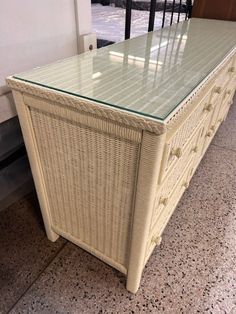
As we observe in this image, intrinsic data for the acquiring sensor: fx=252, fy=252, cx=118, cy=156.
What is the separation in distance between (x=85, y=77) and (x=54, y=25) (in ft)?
1.54

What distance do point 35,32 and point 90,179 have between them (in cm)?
63

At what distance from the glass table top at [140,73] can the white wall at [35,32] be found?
0.75 ft

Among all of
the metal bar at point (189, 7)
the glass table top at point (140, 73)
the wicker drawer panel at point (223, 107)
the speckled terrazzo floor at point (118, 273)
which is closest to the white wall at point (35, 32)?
the glass table top at point (140, 73)

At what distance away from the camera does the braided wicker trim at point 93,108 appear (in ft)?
1.79

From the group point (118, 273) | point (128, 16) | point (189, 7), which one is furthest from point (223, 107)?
point (118, 273)

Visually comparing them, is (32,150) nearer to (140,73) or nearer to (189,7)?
(140,73)

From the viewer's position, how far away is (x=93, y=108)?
0.60m

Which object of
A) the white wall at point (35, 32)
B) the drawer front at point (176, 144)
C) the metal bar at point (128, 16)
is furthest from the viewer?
the metal bar at point (128, 16)

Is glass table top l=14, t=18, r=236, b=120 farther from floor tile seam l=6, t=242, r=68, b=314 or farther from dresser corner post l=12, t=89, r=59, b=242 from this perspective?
floor tile seam l=6, t=242, r=68, b=314

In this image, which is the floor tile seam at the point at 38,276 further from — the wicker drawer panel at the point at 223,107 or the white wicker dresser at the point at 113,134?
the wicker drawer panel at the point at 223,107

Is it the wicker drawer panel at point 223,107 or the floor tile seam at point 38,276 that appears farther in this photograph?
the wicker drawer panel at point 223,107

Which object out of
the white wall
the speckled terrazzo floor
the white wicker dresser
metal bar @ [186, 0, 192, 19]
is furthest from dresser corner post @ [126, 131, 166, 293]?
metal bar @ [186, 0, 192, 19]

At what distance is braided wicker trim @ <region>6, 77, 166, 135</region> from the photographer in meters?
0.55

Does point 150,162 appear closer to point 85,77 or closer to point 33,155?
point 85,77
